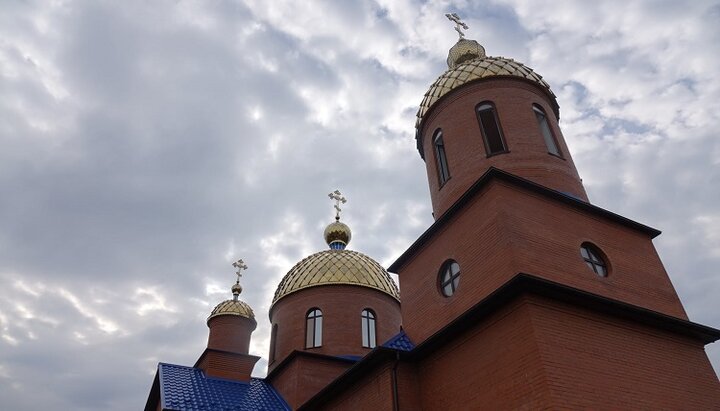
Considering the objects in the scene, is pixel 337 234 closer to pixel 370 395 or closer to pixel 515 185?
pixel 370 395

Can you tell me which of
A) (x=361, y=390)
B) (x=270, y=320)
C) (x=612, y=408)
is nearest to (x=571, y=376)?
(x=612, y=408)

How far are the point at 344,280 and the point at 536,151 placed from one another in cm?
738

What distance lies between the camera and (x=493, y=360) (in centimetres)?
680

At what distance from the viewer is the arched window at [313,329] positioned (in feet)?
47.5

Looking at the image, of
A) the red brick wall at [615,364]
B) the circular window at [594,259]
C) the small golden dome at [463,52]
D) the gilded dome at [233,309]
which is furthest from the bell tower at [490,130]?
the gilded dome at [233,309]

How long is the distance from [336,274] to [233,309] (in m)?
3.45

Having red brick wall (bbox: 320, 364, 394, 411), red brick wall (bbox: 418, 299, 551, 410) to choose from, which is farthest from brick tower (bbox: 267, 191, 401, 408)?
red brick wall (bbox: 418, 299, 551, 410)

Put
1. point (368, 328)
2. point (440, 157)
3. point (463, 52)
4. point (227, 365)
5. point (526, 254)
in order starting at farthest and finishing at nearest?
1. point (368, 328)
2. point (227, 365)
3. point (463, 52)
4. point (440, 157)
5. point (526, 254)

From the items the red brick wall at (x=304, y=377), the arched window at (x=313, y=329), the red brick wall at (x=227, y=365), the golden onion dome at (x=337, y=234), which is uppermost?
the golden onion dome at (x=337, y=234)

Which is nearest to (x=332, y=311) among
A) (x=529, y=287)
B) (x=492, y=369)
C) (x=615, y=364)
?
(x=492, y=369)

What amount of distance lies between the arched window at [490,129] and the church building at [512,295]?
3cm

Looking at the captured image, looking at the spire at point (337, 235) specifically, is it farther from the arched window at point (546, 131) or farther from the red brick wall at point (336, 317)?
the arched window at point (546, 131)

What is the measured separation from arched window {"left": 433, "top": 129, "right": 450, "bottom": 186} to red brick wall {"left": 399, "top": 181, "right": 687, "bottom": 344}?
1777 millimetres

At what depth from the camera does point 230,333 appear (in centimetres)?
1541
